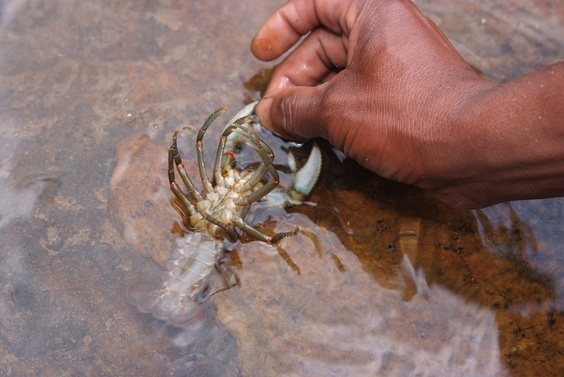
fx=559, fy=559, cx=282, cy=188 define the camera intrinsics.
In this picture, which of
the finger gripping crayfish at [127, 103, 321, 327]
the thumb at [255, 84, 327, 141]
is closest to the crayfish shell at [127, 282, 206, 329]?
the finger gripping crayfish at [127, 103, 321, 327]

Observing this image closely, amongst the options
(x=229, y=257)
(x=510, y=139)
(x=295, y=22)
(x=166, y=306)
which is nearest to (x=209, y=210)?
(x=229, y=257)

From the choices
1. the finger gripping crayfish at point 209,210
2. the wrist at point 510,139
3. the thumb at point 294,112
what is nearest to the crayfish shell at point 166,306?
the finger gripping crayfish at point 209,210

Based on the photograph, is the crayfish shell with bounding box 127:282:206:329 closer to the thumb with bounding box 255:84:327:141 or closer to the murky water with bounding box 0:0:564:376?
the murky water with bounding box 0:0:564:376

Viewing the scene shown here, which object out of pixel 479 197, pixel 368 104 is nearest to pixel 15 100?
pixel 368 104

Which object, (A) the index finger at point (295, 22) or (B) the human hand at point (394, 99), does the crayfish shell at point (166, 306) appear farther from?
(A) the index finger at point (295, 22)

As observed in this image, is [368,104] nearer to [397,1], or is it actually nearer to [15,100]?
[397,1]
